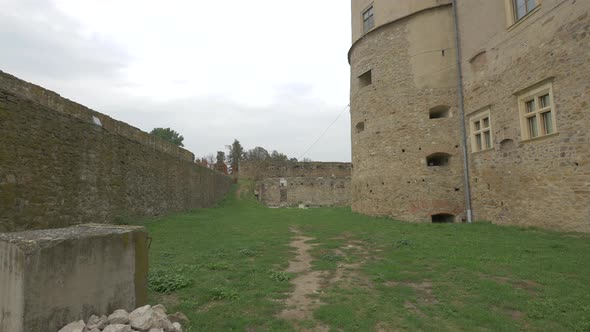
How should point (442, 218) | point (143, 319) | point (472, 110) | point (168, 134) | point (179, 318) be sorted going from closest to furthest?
point (143, 319) → point (179, 318) → point (472, 110) → point (442, 218) → point (168, 134)

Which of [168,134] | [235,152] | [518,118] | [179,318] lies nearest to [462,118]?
[518,118]

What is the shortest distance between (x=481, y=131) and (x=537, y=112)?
8.94 ft

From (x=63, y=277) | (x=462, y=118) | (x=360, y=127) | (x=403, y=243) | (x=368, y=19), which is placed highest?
(x=368, y=19)

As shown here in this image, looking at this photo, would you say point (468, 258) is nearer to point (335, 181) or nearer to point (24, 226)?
point (24, 226)

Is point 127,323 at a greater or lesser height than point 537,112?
lesser

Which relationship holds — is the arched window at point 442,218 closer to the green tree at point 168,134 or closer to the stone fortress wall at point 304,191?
the stone fortress wall at point 304,191

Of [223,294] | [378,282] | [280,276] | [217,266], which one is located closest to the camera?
[223,294]

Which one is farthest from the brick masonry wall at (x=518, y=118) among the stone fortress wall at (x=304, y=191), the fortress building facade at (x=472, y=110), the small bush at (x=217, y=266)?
the stone fortress wall at (x=304, y=191)

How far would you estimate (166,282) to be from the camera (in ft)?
15.1

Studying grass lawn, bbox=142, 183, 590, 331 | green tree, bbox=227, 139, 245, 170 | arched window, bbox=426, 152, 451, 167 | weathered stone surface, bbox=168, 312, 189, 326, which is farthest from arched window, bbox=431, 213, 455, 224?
green tree, bbox=227, 139, 245, 170

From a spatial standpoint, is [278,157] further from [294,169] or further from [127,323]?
[127,323]

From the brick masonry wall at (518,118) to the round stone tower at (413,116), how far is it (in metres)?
0.96

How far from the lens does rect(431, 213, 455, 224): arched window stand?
13.5 meters

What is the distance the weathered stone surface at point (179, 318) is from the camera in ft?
11.2
